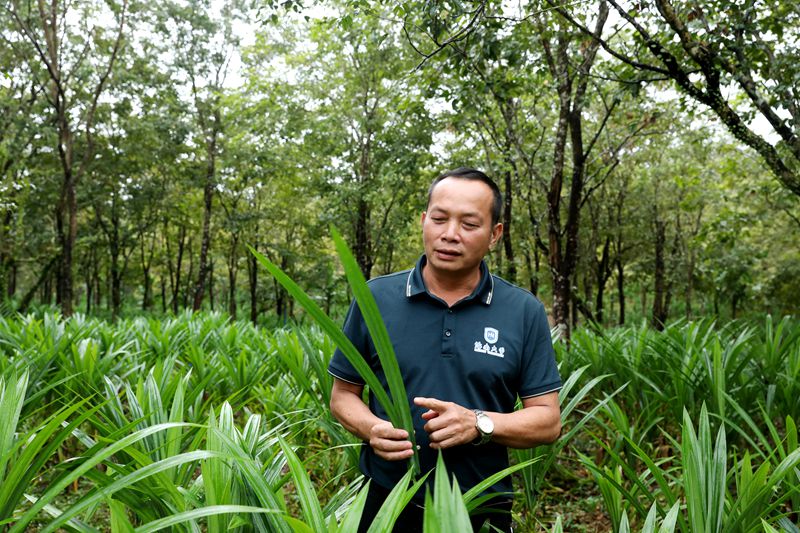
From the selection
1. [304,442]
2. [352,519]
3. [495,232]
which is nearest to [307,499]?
[352,519]

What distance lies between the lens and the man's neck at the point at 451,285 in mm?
1437

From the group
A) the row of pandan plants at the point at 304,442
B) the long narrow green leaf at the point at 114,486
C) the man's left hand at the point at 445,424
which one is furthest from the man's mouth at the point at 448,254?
the long narrow green leaf at the point at 114,486

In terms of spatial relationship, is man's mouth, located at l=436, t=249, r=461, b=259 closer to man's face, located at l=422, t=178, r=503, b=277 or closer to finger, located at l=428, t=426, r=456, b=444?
man's face, located at l=422, t=178, r=503, b=277

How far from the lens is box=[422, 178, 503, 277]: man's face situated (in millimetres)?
1355

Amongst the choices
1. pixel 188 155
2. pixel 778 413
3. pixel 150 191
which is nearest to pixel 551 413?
pixel 778 413

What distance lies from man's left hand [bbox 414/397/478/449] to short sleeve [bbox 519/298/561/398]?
277 mm

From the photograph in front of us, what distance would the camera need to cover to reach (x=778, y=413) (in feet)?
9.09

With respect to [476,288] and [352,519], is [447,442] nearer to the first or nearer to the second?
[352,519]

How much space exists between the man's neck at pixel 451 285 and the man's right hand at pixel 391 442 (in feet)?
1.27

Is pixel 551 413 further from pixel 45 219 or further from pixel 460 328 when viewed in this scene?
pixel 45 219

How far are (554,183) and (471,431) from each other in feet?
15.3

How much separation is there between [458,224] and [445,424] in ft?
1.61

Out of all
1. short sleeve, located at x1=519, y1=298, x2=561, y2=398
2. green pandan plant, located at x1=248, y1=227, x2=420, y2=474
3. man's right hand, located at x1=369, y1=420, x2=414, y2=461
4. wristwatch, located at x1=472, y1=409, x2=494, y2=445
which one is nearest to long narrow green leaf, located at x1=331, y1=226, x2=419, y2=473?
green pandan plant, located at x1=248, y1=227, x2=420, y2=474

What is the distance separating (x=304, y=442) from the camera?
10.2 feet
